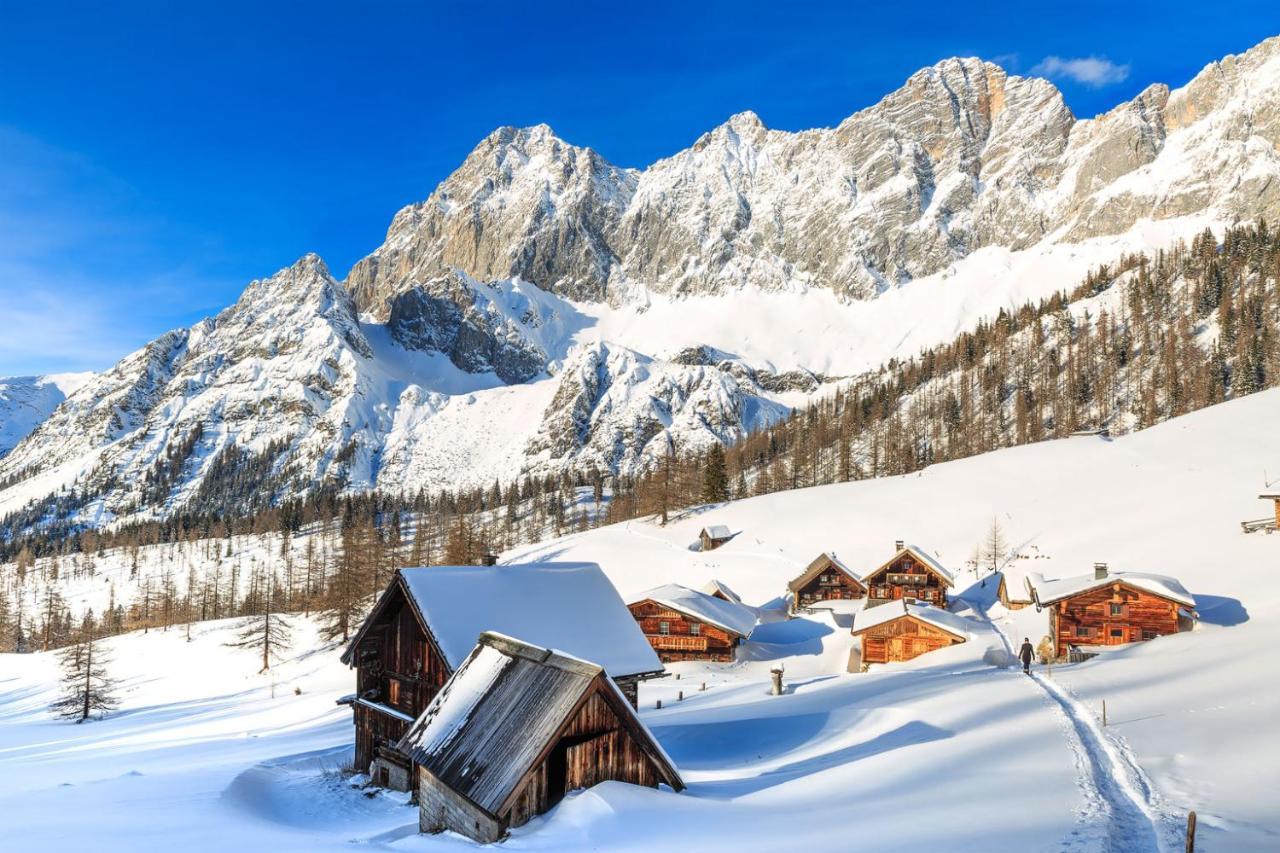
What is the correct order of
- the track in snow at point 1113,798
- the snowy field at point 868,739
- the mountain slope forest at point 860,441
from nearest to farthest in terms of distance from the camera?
the track in snow at point 1113,798
the snowy field at point 868,739
the mountain slope forest at point 860,441

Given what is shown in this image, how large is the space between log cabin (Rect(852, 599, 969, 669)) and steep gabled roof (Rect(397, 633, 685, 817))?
34965 millimetres

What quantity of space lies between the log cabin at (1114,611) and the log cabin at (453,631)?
1195 inches

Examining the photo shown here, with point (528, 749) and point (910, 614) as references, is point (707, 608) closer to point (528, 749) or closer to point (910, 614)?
point (910, 614)

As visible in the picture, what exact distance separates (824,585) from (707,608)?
59.0 feet

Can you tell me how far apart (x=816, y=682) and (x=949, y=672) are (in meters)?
6.73

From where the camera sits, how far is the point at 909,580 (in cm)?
6494

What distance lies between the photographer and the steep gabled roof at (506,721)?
14219 millimetres

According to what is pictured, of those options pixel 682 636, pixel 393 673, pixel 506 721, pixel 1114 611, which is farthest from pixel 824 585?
pixel 506 721

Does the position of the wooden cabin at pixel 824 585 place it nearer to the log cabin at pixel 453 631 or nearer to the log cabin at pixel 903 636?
the log cabin at pixel 903 636

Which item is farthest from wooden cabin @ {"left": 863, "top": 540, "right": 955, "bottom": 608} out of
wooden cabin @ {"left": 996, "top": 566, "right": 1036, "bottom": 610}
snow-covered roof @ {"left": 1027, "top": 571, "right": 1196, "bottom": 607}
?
snow-covered roof @ {"left": 1027, "top": 571, "right": 1196, "bottom": 607}

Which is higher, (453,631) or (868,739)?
(453,631)

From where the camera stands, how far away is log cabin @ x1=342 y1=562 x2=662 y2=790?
76.5 feet

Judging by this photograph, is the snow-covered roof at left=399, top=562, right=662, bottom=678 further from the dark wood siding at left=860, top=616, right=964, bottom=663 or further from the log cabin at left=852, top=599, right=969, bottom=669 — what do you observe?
the dark wood siding at left=860, top=616, right=964, bottom=663

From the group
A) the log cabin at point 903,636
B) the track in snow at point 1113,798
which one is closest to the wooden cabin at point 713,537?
the log cabin at point 903,636
